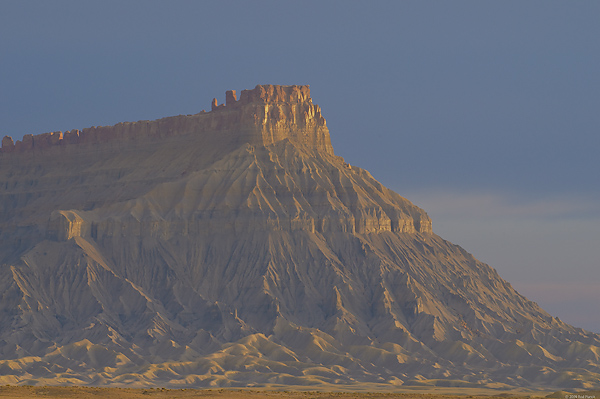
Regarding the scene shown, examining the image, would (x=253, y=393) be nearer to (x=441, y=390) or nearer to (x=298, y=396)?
(x=298, y=396)

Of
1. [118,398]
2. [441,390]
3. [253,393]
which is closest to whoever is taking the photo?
[118,398]

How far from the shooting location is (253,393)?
141 m

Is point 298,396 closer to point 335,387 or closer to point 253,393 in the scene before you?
point 253,393

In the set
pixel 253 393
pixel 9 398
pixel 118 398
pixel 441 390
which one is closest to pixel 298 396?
pixel 253 393

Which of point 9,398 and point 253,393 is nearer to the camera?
point 9,398

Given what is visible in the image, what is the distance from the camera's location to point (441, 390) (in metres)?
192

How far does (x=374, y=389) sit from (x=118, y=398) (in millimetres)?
69795

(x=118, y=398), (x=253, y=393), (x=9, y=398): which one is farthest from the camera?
(x=253, y=393)

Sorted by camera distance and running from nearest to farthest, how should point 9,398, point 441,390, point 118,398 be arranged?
point 9,398 < point 118,398 < point 441,390

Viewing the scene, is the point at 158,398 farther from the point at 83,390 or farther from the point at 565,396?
the point at 565,396

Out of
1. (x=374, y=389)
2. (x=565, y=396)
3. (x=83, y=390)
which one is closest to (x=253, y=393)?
(x=83, y=390)

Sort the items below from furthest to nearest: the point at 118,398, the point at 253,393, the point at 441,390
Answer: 1. the point at 441,390
2. the point at 253,393
3. the point at 118,398

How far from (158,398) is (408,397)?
23.8 meters

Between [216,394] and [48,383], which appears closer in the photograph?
[216,394]
